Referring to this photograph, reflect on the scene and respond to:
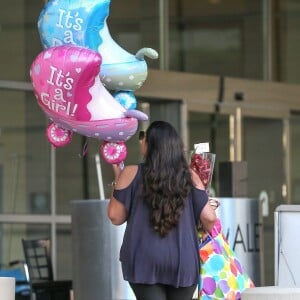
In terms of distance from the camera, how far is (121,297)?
23.0 ft

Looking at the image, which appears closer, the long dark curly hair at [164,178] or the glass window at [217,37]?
the long dark curly hair at [164,178]

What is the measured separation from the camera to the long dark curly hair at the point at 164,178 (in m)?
5.00

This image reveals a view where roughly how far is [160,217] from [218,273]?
1.00 m

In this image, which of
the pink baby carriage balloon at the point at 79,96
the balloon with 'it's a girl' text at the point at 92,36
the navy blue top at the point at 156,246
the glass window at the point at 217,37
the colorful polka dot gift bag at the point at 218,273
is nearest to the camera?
the navy blue top at the point at 156,246

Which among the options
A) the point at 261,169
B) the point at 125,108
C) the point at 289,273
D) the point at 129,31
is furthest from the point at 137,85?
the point at 261,169

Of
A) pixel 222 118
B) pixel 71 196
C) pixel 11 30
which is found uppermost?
pixel 11 30

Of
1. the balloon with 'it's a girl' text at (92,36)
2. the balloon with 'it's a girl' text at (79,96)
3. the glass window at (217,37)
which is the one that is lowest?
the balloon with 'it's a girl' text at (79,96)

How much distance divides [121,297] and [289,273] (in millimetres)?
1326

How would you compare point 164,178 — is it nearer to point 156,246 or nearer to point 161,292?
point 156,246

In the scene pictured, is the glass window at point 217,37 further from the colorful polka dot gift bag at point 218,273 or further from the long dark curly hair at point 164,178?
the long dark curly hair at point 164,178

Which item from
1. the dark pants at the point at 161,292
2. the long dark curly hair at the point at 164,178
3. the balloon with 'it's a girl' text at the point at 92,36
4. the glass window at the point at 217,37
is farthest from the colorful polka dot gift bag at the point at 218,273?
the glass window at the point at 217,37

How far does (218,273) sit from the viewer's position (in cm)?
585

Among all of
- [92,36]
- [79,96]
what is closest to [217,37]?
[92,36]

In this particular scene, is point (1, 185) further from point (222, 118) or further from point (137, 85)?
point (137, 85)
